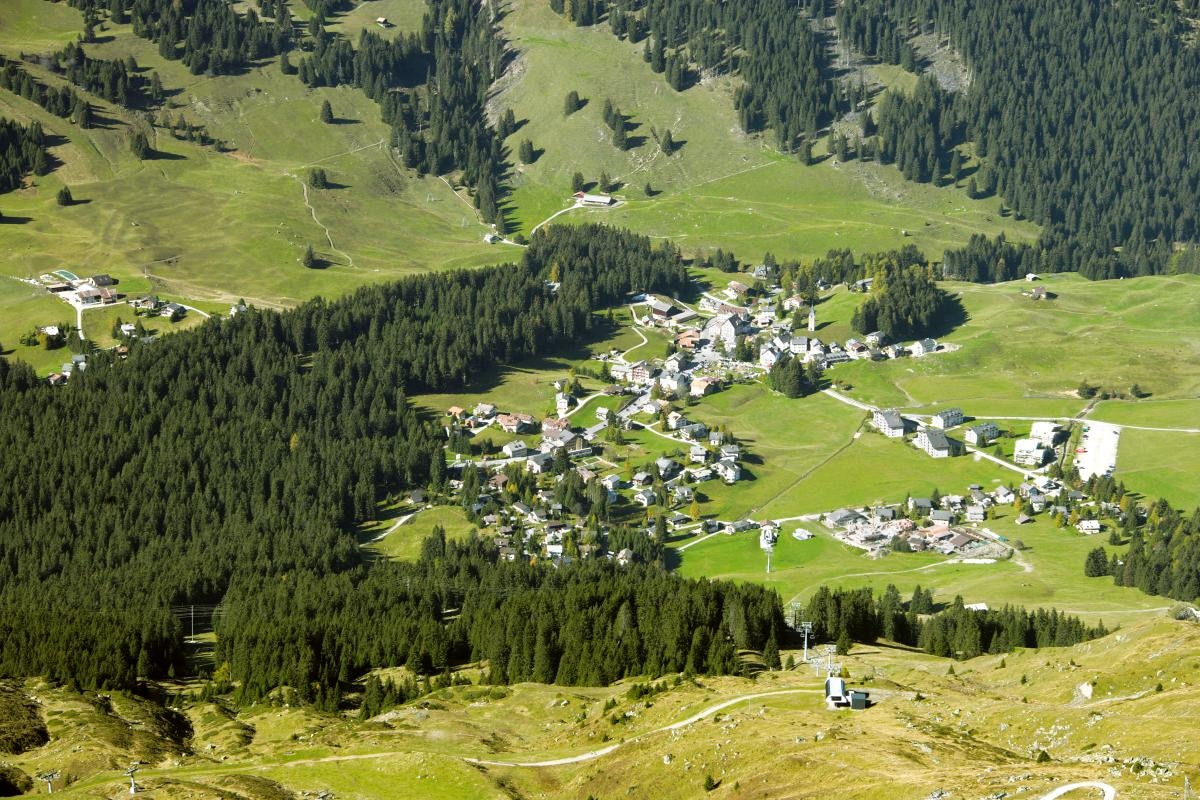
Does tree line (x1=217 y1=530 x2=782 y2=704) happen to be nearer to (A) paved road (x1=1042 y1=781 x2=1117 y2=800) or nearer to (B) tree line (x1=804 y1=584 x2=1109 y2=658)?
(B) tree line (x1=804 y1=584 x2=1109 y2=658)

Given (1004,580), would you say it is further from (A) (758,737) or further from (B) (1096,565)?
(A) (758,737)

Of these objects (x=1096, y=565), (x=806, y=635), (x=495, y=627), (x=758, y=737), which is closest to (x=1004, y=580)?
(x=1096, y=565)

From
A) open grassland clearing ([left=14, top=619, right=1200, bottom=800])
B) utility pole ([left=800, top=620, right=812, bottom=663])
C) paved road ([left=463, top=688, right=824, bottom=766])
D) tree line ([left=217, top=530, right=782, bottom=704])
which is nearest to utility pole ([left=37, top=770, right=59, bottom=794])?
open grassland clearing ([left=14, top=619, right=1200, bottom=800])

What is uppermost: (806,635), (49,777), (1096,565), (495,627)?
(806,635)

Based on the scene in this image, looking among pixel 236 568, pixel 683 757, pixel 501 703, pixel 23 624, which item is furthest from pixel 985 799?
pixel 236 568

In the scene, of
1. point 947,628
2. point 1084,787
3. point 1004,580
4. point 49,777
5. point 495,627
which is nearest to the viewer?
point 1084,787

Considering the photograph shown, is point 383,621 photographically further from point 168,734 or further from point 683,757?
point 683,757

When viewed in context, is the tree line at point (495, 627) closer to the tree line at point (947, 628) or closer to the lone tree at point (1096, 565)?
the tree line at point (947, 628)

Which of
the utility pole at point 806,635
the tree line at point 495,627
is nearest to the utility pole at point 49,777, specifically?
the tree line at point 495,627
